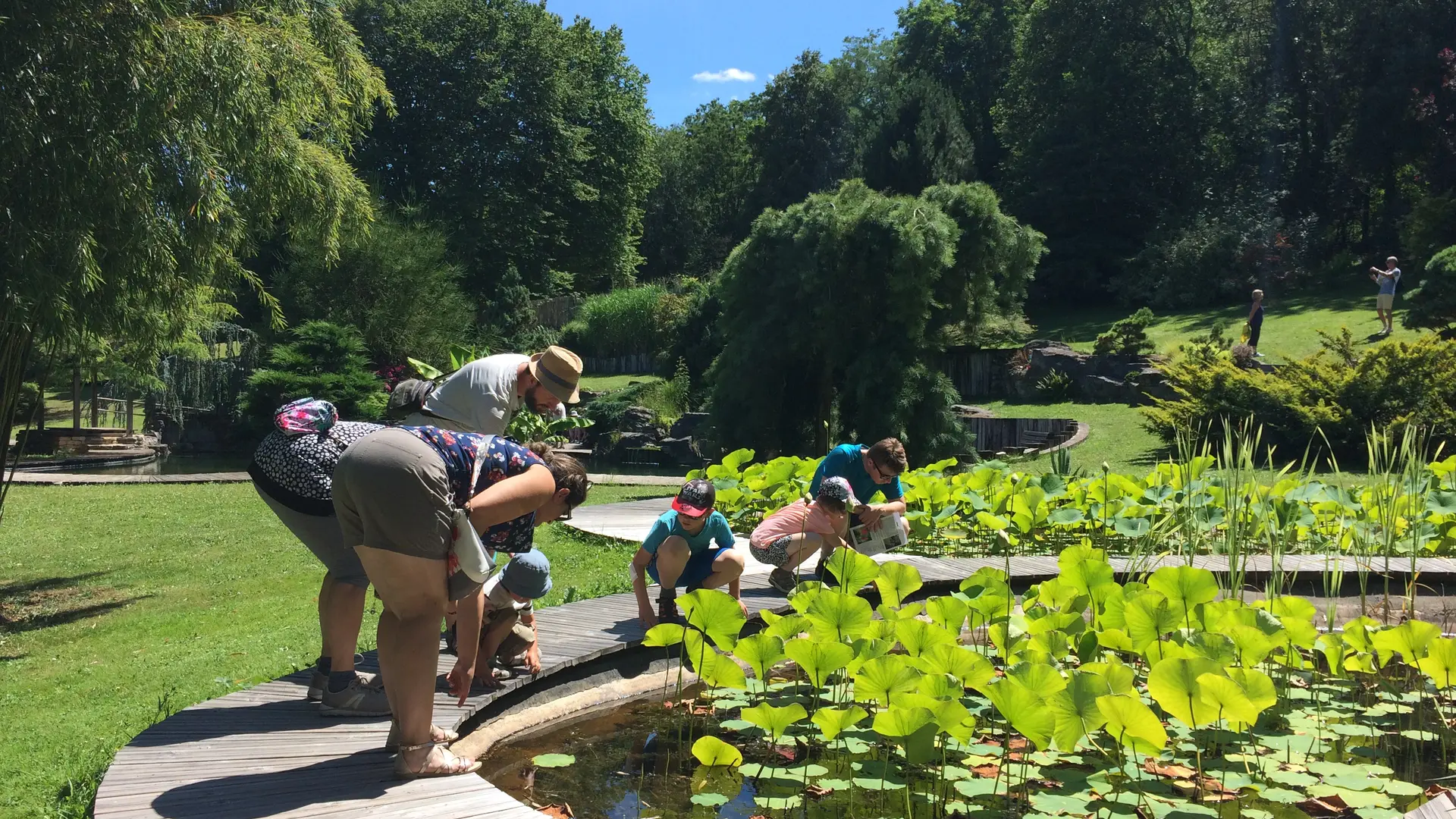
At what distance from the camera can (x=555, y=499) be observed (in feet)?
10.8

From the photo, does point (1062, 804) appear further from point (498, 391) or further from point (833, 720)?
point (498, 391)

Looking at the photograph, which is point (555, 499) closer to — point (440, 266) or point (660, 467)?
point (660, 467)

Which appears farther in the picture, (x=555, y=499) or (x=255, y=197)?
(x=255, y=197)

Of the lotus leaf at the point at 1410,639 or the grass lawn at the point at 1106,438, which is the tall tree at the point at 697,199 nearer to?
the grass lawn at the point at 1106,438

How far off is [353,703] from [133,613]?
14.5 feet

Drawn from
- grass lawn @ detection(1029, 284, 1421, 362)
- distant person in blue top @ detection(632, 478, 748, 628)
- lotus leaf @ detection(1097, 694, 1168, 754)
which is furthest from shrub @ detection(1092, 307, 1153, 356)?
lotus leaf @ detection(1097, 694, 1168, 754)

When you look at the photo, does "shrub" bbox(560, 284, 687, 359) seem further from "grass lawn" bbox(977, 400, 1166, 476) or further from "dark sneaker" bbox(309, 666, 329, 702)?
"dark sneaker" bbox(309, 666, 329, 702)

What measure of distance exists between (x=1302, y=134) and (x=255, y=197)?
1251 inches

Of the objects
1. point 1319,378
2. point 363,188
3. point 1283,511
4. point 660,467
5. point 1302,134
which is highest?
point 1302,134

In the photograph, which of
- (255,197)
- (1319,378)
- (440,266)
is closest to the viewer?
(255,197)

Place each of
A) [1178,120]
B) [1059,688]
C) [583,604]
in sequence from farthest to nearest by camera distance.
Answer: [1178,120] < [583,604] < [1059,688]

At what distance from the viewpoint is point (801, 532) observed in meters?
5.43

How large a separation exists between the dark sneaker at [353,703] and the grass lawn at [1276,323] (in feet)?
57.9

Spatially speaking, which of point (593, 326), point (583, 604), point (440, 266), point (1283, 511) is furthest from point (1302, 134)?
point (583, 604)
